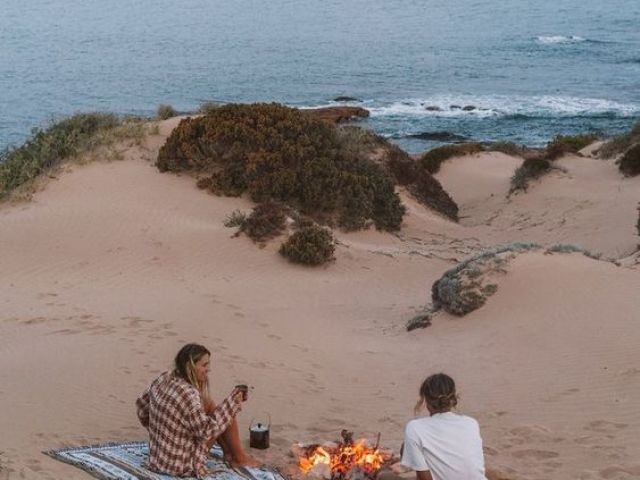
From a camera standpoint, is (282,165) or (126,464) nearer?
(126,464)

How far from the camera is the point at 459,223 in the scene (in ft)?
72.8

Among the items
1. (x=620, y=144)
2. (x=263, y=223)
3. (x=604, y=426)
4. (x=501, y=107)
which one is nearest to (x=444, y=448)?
(x=604, y=426)

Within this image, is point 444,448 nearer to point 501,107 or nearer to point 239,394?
point 239,394

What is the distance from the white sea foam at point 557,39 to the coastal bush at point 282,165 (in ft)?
166

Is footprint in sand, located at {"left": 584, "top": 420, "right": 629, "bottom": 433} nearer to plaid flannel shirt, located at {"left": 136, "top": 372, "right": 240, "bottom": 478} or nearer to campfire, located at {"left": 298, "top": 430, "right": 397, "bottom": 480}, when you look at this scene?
campfire, located at {"left": 298, "top": 430, "right": 397, "bottom": 480}

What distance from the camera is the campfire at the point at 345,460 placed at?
21.6 feet

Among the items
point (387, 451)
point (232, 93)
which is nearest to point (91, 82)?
point (232, 93)

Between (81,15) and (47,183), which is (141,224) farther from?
(81,15)

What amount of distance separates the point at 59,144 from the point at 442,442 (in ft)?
50.4

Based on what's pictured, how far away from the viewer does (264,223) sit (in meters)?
15.5

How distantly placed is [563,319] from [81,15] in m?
78.2

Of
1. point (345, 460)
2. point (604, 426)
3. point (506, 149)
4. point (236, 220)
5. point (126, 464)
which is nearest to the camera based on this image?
point (126, 464)

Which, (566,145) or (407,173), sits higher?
(407,173)

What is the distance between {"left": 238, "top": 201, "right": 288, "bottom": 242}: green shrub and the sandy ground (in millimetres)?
269
